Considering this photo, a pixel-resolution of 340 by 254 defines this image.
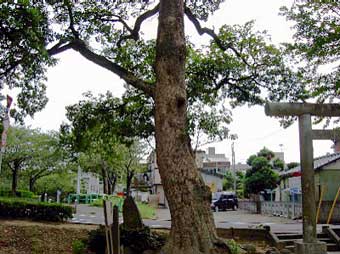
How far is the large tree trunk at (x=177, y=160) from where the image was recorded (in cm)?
738

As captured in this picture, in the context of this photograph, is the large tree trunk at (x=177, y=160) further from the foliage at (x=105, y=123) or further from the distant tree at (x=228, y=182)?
the distant tree at (x=228, y=182)

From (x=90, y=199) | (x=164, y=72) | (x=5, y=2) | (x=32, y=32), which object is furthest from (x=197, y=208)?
(x=90, y=199)

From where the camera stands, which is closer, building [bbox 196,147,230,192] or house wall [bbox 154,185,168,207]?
house wall [bbox 154,185,168,207]

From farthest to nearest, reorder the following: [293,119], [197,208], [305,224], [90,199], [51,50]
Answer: [90,199]
[293,119]
[51,50]
[305,224]
[197,208]

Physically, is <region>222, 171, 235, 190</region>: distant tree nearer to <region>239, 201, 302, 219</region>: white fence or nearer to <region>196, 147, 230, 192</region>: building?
<region>196, 147, 230, 192</region>: building

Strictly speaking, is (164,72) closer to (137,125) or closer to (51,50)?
(51,50)

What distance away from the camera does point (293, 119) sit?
11.1 metres

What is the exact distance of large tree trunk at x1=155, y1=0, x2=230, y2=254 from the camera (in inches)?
291

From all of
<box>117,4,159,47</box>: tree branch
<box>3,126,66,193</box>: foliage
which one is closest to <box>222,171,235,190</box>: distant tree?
<box>3,126,66,193</box>: foliage

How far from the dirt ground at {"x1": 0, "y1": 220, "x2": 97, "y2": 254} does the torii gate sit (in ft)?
19.6

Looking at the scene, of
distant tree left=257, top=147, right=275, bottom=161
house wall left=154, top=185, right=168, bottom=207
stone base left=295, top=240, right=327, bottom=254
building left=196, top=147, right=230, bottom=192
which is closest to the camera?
stone base left=295, top=240, right=327, bottom=254

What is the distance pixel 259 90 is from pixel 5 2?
24.5ft

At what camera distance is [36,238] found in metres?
11.0

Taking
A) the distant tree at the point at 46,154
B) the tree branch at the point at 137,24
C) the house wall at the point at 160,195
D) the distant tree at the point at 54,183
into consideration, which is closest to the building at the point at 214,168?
the house wall at the point at 160,195
